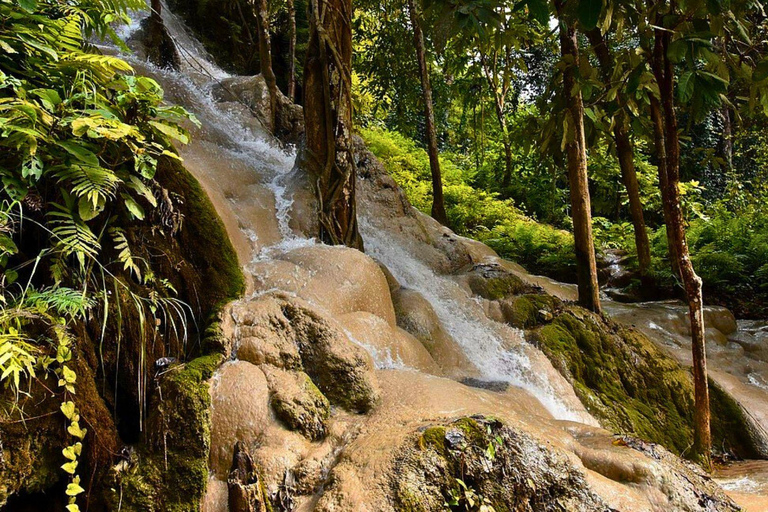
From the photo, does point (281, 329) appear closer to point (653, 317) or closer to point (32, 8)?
point (32, 8)

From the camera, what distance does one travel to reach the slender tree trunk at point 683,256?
3.43 meters

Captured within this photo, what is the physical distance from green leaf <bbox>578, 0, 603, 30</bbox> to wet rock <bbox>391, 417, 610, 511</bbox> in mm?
1817

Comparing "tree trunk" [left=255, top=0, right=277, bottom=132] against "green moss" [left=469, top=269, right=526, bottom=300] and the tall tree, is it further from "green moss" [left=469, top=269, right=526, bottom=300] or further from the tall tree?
the tall tree

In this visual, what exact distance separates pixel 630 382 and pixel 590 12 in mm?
4794

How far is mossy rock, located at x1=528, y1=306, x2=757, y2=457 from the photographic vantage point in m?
5.10

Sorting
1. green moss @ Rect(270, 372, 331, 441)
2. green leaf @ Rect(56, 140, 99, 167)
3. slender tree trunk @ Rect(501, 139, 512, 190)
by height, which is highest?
slender tree trunk @ Rect(501, 139, 512, 190)

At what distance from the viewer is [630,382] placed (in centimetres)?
542

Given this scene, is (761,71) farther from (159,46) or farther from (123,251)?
(159,46)

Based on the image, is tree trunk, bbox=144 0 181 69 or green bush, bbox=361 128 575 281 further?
green bush, bbox=361 128 575 281

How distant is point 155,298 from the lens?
107 inches

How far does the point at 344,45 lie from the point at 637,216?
534 cm

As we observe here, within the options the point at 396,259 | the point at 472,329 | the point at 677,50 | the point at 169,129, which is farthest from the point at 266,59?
the point at 677,50

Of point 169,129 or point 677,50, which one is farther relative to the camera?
point 169,129

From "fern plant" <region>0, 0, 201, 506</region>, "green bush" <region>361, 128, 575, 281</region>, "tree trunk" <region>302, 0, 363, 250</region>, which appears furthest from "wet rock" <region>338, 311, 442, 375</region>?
"green bush" <region>361, 128, 575, 281</region>
